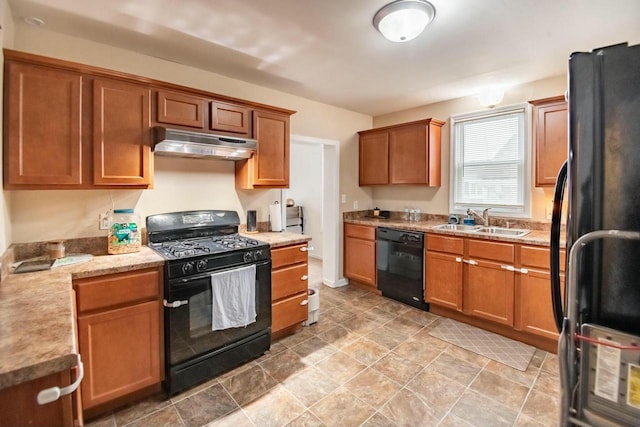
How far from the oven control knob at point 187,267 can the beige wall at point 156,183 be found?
80 cm

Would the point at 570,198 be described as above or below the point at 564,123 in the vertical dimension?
below

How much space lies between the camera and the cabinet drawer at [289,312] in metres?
2.68

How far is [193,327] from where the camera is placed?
6.88 ft

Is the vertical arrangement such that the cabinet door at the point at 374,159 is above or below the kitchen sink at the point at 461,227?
above

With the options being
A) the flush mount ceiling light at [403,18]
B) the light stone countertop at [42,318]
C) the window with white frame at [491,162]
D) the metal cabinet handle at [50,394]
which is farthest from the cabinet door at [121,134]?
the window with white frame at [491,162]

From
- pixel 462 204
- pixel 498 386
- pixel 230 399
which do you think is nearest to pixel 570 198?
pixel 498 386

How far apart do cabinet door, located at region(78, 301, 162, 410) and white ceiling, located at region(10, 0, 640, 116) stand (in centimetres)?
191

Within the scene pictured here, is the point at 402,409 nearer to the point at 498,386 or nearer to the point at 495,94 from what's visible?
the point at 498,386

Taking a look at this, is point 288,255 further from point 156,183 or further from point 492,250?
point 492,250

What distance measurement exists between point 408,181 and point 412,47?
5.86 ft

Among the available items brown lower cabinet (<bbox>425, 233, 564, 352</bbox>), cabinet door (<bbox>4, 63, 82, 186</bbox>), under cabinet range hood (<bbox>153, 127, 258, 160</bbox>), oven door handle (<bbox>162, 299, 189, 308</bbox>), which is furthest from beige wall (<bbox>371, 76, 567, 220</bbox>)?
cabinet door (<bbox>4, 63, 82, 186</bbox>)

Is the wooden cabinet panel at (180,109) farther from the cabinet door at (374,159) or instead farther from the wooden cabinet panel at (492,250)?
the wooden cabinet panel at (492,250)

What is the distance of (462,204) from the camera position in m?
3.72

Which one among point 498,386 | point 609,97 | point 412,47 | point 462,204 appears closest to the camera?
point 609,97
